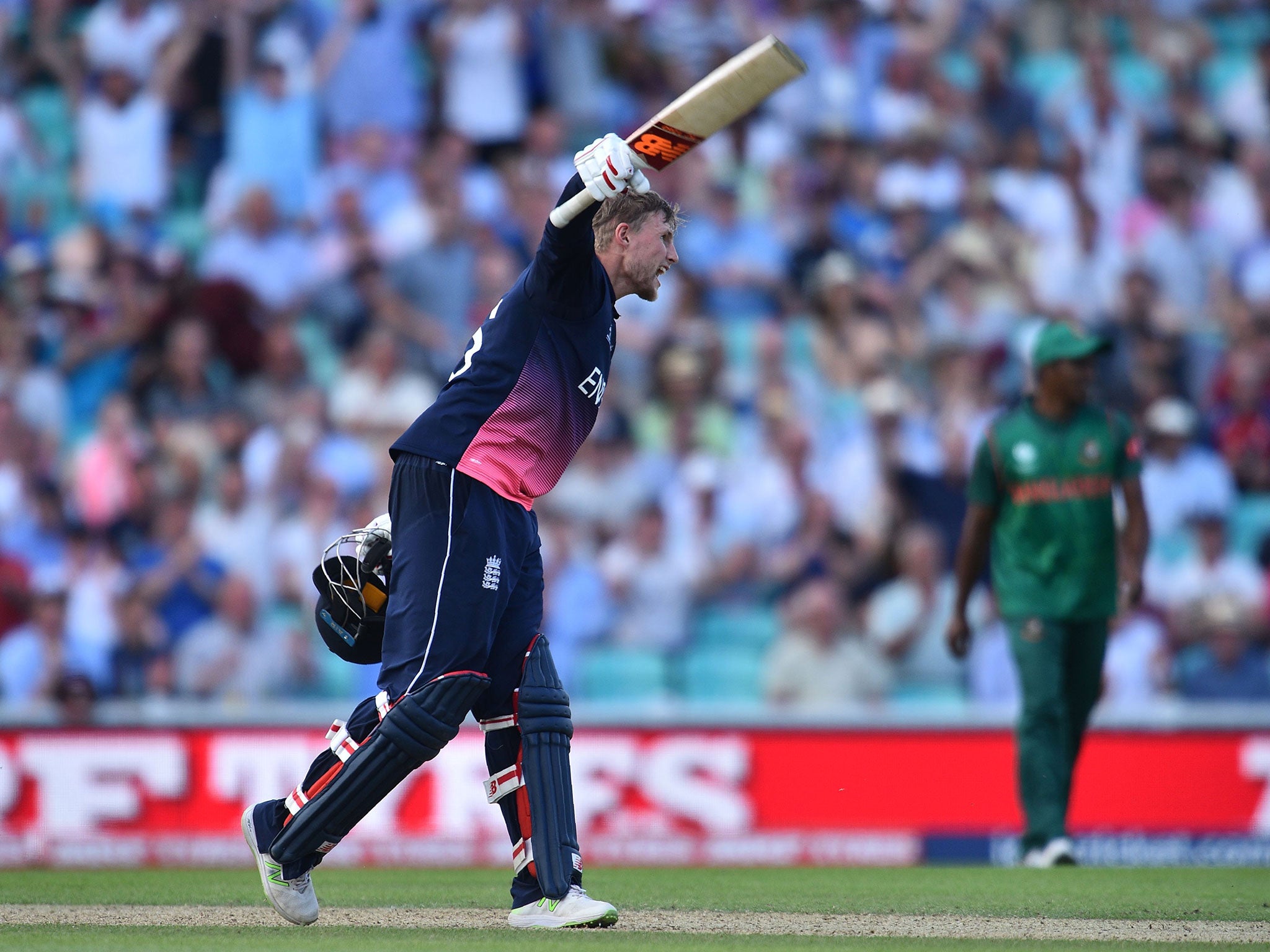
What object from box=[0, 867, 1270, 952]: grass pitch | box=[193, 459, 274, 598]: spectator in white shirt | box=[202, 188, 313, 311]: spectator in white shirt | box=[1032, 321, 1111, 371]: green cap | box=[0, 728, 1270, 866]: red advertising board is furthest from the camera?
box=[202, 188, 313, 311]: spectator in white shirt

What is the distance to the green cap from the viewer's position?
25.0 feet

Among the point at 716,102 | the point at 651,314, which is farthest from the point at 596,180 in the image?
the point at 651,314

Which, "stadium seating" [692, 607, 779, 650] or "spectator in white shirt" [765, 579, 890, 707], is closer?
"spectator in white shirt" [765, 579, 890, 707]

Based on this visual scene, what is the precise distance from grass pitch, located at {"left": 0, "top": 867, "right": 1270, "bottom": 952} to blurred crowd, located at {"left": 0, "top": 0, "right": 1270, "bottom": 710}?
9.35 feet

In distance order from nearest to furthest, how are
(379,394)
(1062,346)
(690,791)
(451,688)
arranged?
(451,688)
(1062,346)
(690,791)
(379,394)

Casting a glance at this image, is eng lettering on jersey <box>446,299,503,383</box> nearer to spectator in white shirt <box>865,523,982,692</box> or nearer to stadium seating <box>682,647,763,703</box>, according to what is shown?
stadium seating <box>682,647,763,703</box>

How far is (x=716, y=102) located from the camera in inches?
193

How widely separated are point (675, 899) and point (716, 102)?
8.99ft

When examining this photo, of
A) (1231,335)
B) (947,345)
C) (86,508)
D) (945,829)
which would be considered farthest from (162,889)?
(1231,335)

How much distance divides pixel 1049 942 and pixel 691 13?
1061 cm

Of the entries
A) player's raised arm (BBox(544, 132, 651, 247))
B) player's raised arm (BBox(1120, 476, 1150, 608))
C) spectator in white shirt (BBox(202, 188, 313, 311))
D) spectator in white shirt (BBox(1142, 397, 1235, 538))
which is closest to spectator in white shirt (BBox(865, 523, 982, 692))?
spectator in white shirt (BBox(1142, 397, 1235, 538))

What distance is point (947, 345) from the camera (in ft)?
40.3

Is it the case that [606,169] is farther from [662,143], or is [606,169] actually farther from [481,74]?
[481,74]

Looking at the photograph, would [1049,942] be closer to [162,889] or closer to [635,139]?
[635,139]
